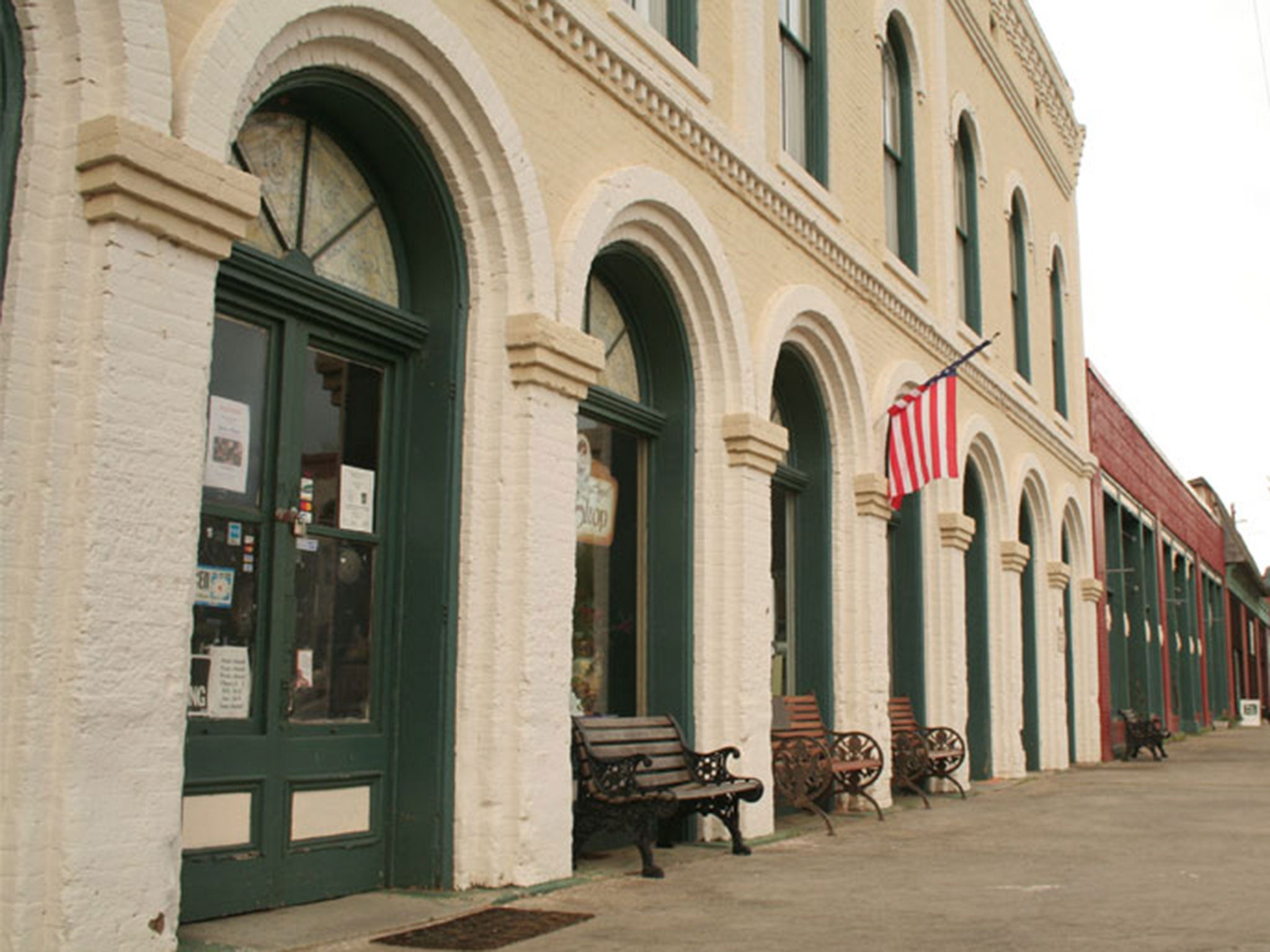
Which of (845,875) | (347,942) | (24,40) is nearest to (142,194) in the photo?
(24,40)

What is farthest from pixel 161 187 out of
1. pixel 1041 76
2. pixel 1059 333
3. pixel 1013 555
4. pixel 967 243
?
pixel 1059 333

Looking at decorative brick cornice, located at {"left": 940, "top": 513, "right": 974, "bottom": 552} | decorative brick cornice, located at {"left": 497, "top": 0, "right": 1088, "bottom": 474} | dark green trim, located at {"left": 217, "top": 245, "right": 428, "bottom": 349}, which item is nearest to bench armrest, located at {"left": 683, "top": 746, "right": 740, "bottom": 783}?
dark green trim, located at {"left": 217, "top": 245, "right": 428, "bottom": 349}

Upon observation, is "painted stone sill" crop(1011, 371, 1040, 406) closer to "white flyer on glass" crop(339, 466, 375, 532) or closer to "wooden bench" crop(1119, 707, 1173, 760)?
"wooden bench" crop(1119, 707, 1173, 760)

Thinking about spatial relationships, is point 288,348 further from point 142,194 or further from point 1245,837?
point 1245,837

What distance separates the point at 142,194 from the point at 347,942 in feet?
10.3

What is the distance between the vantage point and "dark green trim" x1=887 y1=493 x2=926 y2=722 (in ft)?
47.2

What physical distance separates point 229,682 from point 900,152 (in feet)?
35.2

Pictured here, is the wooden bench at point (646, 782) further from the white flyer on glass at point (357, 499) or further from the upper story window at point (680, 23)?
the upper story window at point (680, 23)

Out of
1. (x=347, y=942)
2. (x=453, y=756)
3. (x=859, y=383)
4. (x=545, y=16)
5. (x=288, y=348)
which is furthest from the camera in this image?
(x=859, y=383)

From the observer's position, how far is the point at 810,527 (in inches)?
489

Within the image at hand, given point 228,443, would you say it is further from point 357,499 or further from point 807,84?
point 807,84

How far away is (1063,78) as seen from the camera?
75.0ft

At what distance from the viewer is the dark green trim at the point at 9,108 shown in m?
5.04

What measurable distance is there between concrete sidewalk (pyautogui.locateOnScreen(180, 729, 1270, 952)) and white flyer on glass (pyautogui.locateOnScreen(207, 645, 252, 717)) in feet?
3.01
